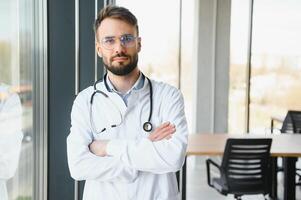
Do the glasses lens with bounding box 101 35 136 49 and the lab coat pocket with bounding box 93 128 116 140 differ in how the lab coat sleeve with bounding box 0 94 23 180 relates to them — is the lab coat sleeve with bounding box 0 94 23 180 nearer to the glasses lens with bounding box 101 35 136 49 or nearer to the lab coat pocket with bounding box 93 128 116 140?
the lab coat pocket with bounding box 93 128 116 140

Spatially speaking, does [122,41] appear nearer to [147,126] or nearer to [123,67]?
[123,67]

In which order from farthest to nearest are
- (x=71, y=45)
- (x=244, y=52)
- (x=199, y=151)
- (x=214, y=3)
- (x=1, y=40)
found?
(x=244, y=52) < (x=214, y=3) < (x=199, y=151) < (x=71, y=45) < (x=1, y=40)

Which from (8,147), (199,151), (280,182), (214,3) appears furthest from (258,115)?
(8,147)

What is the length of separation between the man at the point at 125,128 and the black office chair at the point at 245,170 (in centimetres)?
217

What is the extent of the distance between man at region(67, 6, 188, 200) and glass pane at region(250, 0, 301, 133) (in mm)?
5573

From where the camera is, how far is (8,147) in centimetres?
185

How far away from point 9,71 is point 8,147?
1.18 feet

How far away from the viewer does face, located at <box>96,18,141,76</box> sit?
1.45 meters

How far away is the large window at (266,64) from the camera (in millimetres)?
6703

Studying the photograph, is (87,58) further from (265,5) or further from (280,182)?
(265,5)

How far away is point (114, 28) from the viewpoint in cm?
147

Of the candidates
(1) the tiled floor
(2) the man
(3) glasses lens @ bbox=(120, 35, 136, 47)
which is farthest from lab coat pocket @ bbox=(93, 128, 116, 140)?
(1) the tiled floor

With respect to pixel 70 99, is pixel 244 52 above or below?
above

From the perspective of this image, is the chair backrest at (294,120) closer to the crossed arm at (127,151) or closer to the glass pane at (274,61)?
the glass pane at (274,61)
